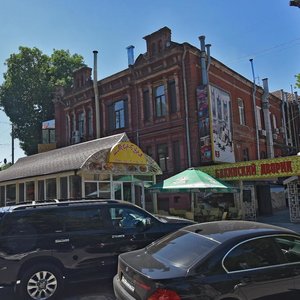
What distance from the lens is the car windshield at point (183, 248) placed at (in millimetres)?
4328

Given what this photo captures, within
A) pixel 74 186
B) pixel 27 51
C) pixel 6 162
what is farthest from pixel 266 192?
pixel 6 162

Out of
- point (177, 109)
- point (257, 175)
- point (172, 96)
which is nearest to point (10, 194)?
point (177, 109)

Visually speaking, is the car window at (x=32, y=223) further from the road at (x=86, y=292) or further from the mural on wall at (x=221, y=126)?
the mural on wall at (x=221, y=126)

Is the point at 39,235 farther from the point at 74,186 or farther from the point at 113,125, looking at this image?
the point at 113,125

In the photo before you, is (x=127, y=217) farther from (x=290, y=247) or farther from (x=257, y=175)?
(x=257, y=175)

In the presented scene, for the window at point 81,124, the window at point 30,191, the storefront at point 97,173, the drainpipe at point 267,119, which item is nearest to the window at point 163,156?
the storefront at point 97,173

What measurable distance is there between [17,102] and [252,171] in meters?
27.5

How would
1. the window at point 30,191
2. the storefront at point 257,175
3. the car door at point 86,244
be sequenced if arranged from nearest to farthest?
the car door at point 86,244 → the storefront at point 257,175 → the window at point 30,191

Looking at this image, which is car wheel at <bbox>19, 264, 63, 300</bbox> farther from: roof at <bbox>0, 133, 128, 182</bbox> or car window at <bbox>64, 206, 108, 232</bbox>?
roof at <bbox>0, 133, 128, 182</bbox>

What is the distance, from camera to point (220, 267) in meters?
4.18

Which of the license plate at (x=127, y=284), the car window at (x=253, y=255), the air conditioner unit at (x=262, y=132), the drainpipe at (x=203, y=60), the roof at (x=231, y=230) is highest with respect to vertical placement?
the drainpipe at (x=203, y=60)

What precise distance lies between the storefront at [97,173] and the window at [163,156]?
398 centimetres

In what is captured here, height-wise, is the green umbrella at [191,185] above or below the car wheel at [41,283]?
above

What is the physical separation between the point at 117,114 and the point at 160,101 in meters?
4.21
